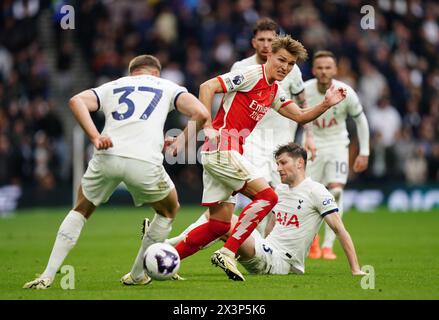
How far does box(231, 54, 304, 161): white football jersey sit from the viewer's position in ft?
40.1

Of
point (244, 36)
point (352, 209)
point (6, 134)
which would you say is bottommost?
point (352, 209)

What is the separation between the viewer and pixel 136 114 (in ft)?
28.4

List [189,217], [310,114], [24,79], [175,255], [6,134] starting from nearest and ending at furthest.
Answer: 1. [175,255]
2. [310,114]
3. [189,217]
4. [6,134]
5. [24,79]

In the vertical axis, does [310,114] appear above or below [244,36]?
below

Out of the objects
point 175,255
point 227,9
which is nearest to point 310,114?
point 175,255

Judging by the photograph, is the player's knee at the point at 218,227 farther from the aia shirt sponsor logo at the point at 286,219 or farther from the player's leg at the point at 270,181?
the player's leg at the point at 270,181

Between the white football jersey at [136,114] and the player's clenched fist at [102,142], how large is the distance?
16 cm

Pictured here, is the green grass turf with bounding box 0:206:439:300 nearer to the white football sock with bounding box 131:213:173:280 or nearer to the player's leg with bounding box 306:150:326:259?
the white football sock with bounding box 131:213:173:280

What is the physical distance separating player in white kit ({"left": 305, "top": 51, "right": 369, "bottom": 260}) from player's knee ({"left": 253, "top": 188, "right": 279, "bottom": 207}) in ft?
11.8

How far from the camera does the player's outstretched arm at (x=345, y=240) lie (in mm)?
9617

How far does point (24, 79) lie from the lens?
24781mm

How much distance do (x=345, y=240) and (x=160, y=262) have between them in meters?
2.03

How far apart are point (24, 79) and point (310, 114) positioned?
1599 cm
